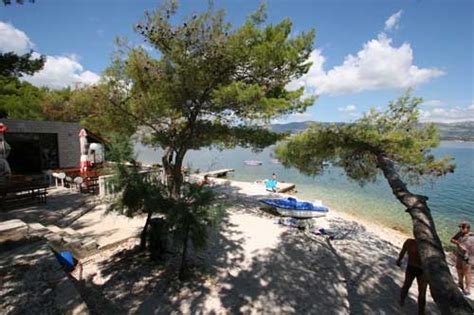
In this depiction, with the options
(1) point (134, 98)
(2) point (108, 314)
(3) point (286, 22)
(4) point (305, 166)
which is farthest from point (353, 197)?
(2) point (108, 314)

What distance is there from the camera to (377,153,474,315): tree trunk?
259cm

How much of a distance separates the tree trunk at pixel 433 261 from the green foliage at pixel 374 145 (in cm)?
151

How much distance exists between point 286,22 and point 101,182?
8182 millimetres

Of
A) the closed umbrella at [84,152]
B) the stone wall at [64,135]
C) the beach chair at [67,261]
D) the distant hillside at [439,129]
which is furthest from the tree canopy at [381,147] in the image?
the stone wall at [64,135]

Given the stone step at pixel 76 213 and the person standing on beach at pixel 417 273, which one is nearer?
the person standing on beach at pixel 417 273

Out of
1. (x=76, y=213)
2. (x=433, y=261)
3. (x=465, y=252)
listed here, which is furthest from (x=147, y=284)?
(x=465, y=252)

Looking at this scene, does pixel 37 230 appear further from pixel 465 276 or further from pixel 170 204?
pixel 465 276

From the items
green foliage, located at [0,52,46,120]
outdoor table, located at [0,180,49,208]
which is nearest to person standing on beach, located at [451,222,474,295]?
outdoor table, located at [0,180,49,208]

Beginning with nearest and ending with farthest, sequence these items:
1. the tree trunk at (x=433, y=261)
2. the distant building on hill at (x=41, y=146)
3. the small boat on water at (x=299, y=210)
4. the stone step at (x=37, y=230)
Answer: the tree trunk at (x=433, y=261), the stone step at (x=37, y=230), the small boat on water at (x=299, y=210), the distant building on hill at (x=41, y=146)

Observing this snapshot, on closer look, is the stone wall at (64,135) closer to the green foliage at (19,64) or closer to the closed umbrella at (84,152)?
the closed umbrella at (84,152)

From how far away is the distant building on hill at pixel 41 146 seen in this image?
11570 mm

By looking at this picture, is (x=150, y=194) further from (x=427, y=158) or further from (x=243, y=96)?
(x=427, y=158)

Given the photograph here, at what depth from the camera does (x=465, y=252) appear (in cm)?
513

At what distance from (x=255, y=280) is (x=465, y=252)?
175 inches
